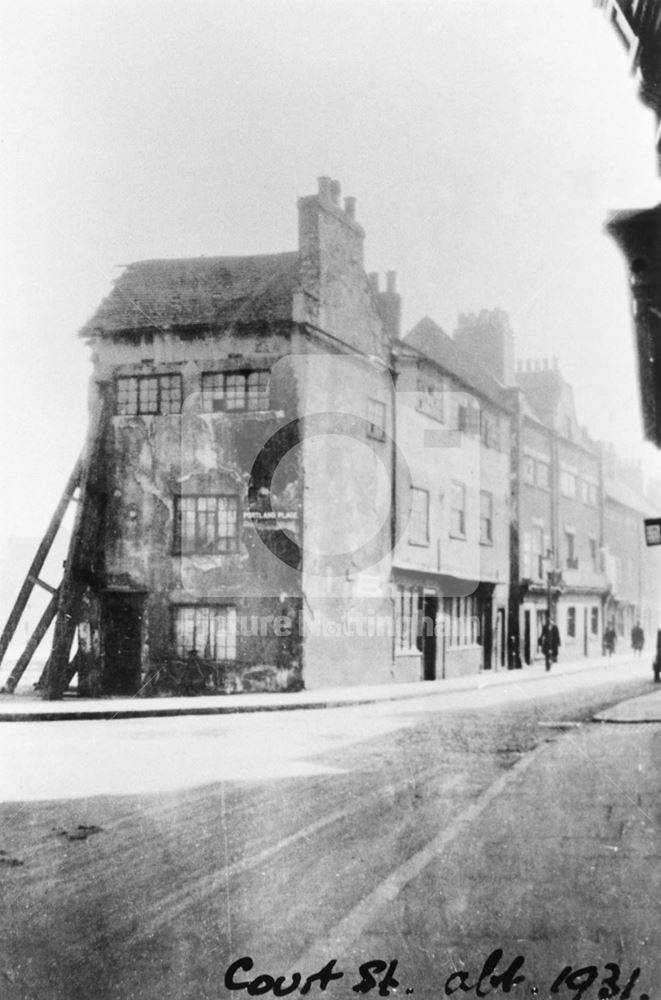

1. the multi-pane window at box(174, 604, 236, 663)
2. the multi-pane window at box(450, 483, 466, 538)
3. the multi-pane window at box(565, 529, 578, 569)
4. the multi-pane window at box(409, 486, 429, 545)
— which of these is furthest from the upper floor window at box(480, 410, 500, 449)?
the multi-pane window at box(174, 604, 236, 663)

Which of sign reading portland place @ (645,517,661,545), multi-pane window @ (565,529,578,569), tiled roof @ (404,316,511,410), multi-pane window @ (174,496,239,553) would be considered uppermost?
tiled roof @ (404,316,511,410)

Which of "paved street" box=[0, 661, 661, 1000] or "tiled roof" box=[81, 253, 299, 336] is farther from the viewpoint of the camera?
"tiled roof" box=[81, 253, 299, 336]

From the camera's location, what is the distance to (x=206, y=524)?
2056cm

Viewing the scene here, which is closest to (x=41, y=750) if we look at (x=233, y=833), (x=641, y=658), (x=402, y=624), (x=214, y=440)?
(x=233, y=833)

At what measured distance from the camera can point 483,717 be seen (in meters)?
15.6

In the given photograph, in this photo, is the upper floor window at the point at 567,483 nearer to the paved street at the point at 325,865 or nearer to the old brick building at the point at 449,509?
the old brick building at the point at 449,509

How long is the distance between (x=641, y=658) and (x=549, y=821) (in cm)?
3554

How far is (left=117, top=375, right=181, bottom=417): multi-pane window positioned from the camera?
2030cm

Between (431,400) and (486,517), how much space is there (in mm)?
6431

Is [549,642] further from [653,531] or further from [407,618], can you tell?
[653,531]

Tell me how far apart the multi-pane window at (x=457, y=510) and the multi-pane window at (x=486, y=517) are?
5.78 feet

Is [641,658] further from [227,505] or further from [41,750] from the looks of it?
[41,750]

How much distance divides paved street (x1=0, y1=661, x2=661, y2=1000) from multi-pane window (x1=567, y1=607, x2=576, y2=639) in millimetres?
28973
